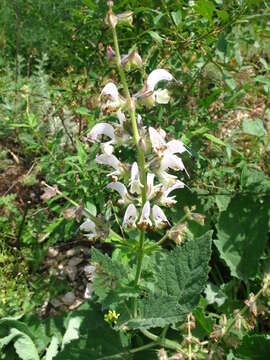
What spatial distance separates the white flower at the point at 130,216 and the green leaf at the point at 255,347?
777mm

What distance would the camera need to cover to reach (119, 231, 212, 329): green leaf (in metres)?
1.51

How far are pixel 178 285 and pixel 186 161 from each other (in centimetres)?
68

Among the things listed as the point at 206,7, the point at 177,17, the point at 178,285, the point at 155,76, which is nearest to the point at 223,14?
the point at 206,7

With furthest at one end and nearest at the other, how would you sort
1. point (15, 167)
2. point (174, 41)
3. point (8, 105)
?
point (15, 167) < point (8, 105) < point (174, 41)

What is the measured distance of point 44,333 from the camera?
2.14 meters

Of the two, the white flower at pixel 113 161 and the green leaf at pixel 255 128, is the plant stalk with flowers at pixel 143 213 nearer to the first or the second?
the white flower at pixel 113 161

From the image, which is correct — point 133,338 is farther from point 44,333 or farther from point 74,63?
point 74,63

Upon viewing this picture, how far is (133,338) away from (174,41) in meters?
1.41

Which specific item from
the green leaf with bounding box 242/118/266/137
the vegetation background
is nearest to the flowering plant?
the vegetation background

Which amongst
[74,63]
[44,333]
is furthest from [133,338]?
[74,63]

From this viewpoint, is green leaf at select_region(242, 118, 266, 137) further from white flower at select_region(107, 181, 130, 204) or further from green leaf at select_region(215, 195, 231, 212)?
white flower at select_region(107, 181, 130, 204)

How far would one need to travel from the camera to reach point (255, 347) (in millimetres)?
1872

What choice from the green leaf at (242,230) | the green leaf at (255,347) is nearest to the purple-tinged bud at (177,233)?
the green leaf at (255,347)

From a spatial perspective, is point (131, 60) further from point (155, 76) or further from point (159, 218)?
point (159, 218)
